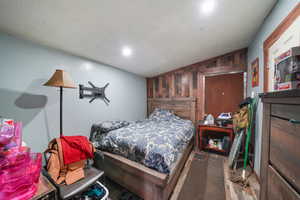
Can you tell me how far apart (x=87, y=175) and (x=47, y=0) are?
182 cm

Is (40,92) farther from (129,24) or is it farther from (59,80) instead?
(129,24)

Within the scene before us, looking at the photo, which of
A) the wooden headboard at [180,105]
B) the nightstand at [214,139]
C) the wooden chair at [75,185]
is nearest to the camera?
the wooden chair at [75,185]

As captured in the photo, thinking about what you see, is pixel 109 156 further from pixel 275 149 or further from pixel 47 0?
pixel 47 0

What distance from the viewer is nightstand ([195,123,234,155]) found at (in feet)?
8.45

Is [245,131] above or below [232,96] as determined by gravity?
below

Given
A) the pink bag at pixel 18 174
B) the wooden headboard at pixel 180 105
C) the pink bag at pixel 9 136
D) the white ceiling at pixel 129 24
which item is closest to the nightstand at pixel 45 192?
A: the pink bag at pixel 18 174

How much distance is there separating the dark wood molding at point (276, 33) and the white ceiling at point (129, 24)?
0.36m

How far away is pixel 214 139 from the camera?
2912 mm

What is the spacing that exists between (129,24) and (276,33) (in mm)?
1846

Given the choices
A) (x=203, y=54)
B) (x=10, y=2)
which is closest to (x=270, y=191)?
(x=10, y=2)

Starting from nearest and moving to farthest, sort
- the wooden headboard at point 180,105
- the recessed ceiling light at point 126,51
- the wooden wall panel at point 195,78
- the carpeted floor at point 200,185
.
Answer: the carpeted floor at point 200,185, the recessed ceiling light at point 126,51, the wooden wall panel at point 195,78, the wooden headboard at point 180,105

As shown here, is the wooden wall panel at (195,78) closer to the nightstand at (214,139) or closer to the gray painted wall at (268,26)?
the nightstand at (214,139)

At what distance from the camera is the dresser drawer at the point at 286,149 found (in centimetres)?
47

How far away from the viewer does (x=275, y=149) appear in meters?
0.62
